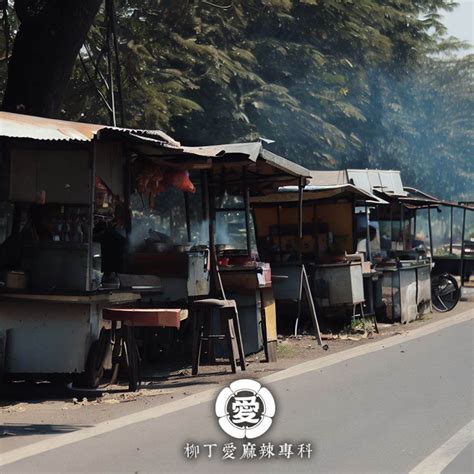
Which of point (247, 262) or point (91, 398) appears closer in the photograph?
point (91, 398)

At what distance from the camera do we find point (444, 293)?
19.4 meters

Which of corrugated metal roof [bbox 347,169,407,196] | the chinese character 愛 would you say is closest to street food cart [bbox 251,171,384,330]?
corrugated metal roof [bbox 347,169,407,196]

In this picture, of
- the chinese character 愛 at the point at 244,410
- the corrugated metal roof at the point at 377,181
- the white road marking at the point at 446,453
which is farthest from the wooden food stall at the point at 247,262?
the corrugated metal roof at the point at 377,181

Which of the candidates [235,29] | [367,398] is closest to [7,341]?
[367,398]

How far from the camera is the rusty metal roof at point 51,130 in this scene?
7.64m

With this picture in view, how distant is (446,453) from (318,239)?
9.75 meters

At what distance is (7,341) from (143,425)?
85.3 inches

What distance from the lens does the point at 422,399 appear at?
811 cm

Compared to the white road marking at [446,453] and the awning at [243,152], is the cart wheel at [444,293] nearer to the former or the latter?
the awning at [243,152]

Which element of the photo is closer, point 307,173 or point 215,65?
point 307,173

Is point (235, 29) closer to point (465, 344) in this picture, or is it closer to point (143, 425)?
point (465, 344)

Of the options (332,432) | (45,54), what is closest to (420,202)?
(45,54)

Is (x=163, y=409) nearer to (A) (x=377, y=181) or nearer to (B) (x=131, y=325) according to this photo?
(B) (x=131, y=325)

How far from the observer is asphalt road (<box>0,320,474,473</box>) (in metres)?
5.82
